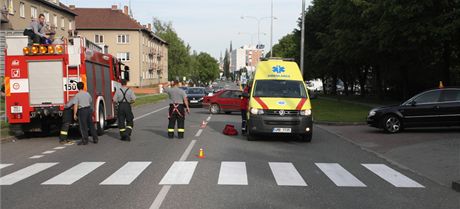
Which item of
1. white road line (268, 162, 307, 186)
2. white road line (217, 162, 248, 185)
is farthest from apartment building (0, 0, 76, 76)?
white road line (268, 162, 307, 186)

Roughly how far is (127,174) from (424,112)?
11761 millimetres

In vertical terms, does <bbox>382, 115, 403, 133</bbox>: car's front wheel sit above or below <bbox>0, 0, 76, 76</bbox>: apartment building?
below

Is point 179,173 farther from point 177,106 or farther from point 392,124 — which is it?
point 392,124

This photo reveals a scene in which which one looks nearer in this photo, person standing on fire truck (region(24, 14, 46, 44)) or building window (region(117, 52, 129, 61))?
person standing on fire truck (region(24, 14, 46, 44))

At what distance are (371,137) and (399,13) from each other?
505 inches

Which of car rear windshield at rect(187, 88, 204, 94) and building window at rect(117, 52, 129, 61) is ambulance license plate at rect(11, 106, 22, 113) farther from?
building window at rect(117, 52, 129, 61)

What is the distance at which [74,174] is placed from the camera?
916 centimetres

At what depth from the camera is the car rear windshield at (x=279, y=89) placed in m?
15.4

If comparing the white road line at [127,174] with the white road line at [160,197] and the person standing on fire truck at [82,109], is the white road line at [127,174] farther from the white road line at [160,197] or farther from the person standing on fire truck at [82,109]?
the person standing on fire truck at [82,109]

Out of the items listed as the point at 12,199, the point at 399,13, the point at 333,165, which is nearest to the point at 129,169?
the point at 12,199

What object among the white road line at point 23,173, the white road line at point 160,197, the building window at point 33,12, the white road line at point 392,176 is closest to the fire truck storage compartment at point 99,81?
the white road line at point 23,173

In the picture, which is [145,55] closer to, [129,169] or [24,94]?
[24,94]

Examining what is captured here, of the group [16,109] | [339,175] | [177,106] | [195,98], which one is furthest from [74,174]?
[195,98]

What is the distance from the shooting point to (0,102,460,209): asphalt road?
7.02 m
